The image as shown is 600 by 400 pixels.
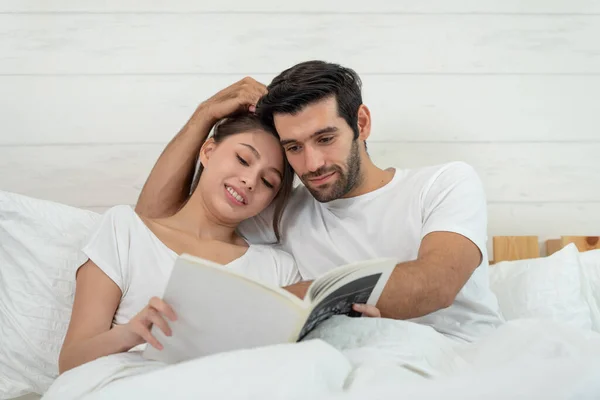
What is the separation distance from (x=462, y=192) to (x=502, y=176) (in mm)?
594

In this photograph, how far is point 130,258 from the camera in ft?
4.17

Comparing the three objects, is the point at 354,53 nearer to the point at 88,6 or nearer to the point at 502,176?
the point at 502,176

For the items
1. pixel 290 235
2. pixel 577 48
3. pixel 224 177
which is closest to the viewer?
pixel 224 177

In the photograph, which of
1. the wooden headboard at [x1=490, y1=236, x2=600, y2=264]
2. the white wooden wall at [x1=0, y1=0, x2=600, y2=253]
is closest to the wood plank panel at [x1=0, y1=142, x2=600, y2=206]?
the white wooden wall at [x1=0, y1=0, x2=600, y2=253]

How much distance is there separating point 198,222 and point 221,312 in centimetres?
60

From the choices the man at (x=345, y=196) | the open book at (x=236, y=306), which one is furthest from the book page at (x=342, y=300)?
the man at (x=345, y=196)

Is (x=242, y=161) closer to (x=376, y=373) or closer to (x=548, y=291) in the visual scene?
(x=376, y=373)

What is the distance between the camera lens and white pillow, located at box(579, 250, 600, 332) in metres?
1.52

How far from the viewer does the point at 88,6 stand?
71.8 inches

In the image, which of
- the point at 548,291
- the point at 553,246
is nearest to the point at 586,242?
the point at 553,246

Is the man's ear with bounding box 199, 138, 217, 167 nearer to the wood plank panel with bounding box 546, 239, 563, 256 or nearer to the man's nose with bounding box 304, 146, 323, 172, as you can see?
the man's nose with bounding box 304, 146, 323, 172

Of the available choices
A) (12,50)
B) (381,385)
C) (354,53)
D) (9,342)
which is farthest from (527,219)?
(12,50)

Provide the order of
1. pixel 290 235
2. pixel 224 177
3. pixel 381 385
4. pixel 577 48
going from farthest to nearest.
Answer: pixel 577 48 → pixel 290 235 → pixel 224 177 → pixel 381 385

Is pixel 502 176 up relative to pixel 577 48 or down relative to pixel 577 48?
down
